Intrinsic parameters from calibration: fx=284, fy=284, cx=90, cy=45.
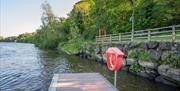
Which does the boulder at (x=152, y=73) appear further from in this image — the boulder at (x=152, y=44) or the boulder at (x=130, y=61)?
the boulder at (x=130, y=61)

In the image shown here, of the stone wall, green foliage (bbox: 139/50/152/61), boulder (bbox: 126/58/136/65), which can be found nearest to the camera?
the stone wall

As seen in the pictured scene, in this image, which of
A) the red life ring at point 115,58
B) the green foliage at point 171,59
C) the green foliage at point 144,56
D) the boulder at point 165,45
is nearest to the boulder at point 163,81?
the green foliage at point 171,59

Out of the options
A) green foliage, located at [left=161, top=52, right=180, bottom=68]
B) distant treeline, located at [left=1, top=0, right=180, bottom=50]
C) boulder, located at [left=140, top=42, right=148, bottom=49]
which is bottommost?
green foliage, located at [left=161, top=52, right=180, bottom=68]

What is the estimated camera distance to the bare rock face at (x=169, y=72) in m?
13.4

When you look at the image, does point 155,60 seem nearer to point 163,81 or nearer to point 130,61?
point 163,81

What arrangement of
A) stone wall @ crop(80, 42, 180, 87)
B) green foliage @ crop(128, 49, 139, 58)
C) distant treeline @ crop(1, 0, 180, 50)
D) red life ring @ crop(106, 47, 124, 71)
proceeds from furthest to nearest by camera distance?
distant treeline @ crop(1, 0, 180, 50), green foliage @ crop(128, 49, 139, 58), stone wall @ crop(80, 42, 180, 87), red life ring @ crop(106, 47, 124, 71)

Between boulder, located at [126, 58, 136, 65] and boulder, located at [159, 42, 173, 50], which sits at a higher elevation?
boulder, located at [159, 42, 173, 50]

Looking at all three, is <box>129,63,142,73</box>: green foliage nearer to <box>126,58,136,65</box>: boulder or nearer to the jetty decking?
<box>126,58,136,65</box>: boulder

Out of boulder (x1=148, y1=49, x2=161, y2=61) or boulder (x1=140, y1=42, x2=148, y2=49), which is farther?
boulder (x1=140, y1=42, x2=148, y2=49)

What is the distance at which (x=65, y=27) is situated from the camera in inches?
2564

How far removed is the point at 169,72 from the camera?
1409cm

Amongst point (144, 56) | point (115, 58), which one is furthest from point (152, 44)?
point (115, 58)

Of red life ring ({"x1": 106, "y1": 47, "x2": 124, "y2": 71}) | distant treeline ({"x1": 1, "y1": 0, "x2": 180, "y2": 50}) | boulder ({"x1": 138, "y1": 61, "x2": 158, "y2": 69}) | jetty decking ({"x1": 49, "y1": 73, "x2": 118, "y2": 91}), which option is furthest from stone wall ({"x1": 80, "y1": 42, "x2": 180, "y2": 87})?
distant treeline ({"x1": 1, "y1": 0, "x2": 180, "y2": 50})

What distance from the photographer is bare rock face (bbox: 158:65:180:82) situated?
13403mm
